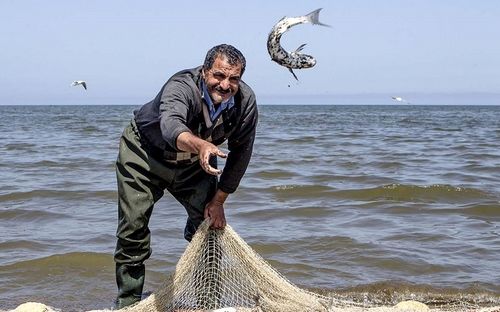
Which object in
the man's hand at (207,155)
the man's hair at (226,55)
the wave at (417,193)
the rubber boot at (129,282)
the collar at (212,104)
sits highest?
the man's hair at (226,55)

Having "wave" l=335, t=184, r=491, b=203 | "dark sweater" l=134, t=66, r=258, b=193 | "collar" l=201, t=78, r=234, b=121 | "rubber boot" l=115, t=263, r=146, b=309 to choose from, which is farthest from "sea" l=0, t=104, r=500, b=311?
"collar" l=201, t=78, r=234, b=121

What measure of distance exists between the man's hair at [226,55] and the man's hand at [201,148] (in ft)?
1.93

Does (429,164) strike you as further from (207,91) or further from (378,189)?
(207,91)

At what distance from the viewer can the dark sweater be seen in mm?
3613

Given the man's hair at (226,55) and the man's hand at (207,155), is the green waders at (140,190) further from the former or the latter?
the man's hand at (207,155)

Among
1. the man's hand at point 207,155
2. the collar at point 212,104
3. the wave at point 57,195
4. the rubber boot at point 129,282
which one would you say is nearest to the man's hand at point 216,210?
the rubber boot at point 129,282

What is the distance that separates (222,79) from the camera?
12.4 feet

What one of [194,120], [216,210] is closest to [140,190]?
[216,210]

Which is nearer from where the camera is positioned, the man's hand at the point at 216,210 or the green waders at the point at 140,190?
the green waders at the point at 140,190

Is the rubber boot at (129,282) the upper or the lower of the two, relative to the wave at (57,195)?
upper

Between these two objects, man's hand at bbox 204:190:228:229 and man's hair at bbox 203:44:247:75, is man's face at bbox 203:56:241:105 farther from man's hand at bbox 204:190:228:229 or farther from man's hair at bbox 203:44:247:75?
man's hand at bbox 204:190:228:229

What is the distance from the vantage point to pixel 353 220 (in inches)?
341

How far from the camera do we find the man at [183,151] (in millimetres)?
3770

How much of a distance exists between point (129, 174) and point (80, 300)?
2.11 metres
